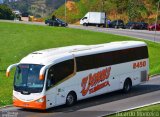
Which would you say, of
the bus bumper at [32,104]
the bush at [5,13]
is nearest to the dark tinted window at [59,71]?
the bus bumper at [32,104]

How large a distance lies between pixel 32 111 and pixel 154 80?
43.9 feet

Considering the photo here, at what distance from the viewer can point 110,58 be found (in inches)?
1156

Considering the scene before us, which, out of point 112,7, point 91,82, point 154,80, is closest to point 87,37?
point 154,80

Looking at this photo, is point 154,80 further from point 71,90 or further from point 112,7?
point 112,7

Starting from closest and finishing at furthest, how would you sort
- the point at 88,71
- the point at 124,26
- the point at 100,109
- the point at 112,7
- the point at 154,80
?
the point at 100,109 < the point at 88,71 < the point at 154,80 < the point at 124,26 < the point at 112,7

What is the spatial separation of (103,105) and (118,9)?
277 feet

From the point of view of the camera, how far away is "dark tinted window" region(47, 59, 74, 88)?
25016mm

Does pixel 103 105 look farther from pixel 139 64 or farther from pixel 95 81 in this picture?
pixel 139 64

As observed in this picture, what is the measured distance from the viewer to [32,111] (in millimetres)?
24938

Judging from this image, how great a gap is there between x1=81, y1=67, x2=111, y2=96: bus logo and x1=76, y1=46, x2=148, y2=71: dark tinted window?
0.44 m

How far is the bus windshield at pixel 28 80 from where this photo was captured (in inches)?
971

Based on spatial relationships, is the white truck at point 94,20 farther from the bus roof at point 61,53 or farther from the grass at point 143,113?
the grass at point 143,113

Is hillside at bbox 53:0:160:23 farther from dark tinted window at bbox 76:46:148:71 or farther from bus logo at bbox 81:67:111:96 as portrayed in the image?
bus logo at bbox 81:67:111:96

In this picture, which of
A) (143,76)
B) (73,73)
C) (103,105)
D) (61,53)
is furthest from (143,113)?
(143,76)
